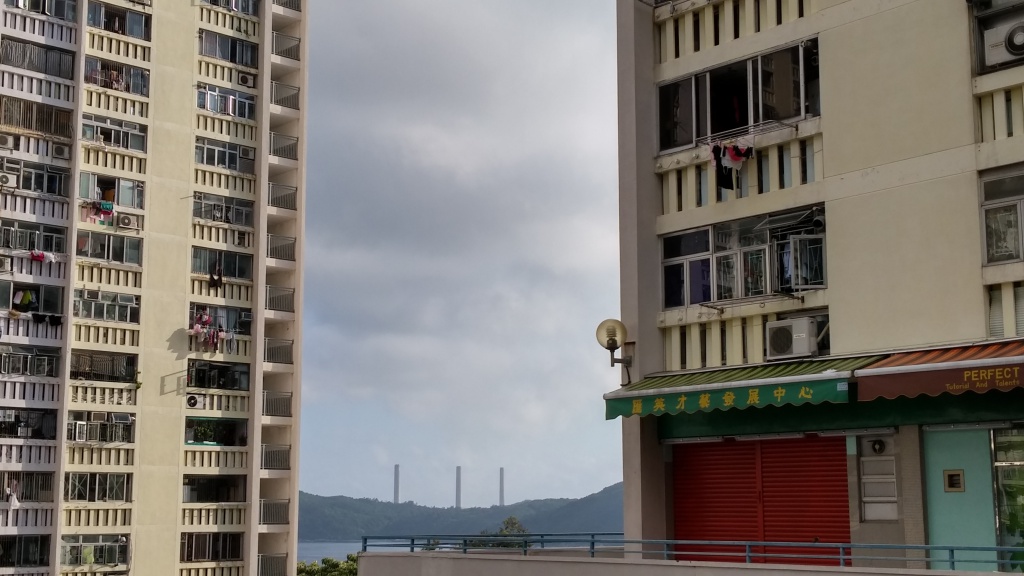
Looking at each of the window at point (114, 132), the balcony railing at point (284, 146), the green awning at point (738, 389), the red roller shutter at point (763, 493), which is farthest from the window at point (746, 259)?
the balcony railing at point (284, 146)

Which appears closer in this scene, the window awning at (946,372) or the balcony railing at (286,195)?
the window awning at (946,372)

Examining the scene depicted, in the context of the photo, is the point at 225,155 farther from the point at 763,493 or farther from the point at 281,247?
the point at 763,493

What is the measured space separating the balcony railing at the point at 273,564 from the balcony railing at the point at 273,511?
1271 millimetres

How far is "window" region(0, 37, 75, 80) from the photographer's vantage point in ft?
146

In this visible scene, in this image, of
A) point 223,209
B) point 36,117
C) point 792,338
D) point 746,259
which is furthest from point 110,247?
point 792,338

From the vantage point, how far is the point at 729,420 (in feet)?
84.9

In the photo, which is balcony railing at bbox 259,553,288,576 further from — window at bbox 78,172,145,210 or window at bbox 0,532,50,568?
window at bbox 78,172,145,210

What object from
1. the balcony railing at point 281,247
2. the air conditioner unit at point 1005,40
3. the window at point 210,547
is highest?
the balcony railing at point 281,247

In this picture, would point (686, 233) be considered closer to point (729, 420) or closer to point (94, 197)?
point (729, 420)

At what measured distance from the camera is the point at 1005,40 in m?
22.5

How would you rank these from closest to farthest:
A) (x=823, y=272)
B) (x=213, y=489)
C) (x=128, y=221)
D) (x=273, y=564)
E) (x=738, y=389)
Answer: (x=738, y=389), (x=823, y=272), (x=128, y=221), (x=213, y=489), (x=273, y=564)

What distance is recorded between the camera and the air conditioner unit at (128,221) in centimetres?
4584

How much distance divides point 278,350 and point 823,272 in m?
29.7

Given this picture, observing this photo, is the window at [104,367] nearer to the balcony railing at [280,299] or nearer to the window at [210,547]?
the window at [210,547]
